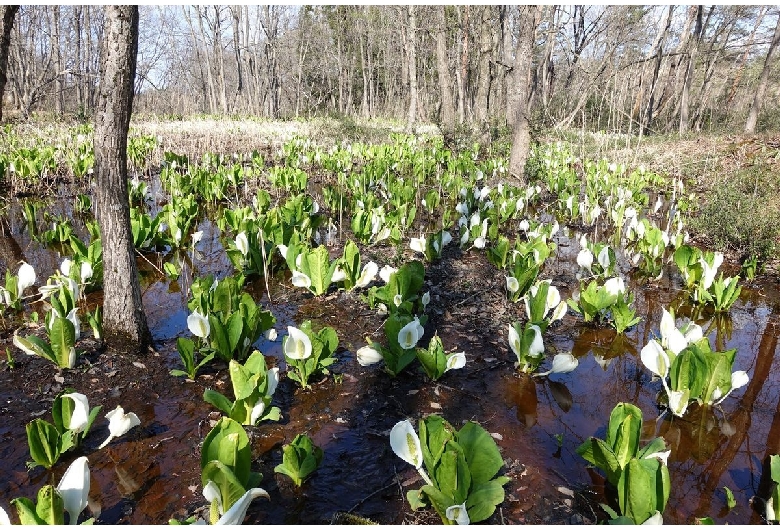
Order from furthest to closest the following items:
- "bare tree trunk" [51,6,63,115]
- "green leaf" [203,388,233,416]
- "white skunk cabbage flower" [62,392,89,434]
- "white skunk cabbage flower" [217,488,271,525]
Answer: "bare tree trunk" [51,6,63,115], "green leaf" [203,388,233,416], "white skunk cabbage flower" [62,392,89,434], "white skunk cabbage flower" [217,488,271,525]

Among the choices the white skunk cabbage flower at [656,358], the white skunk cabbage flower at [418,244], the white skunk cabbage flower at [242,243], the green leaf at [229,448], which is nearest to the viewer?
the green leaf at [229,448]

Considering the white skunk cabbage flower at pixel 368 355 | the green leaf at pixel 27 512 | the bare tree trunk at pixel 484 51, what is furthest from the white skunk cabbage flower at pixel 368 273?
the bare tree trunk at pixel 484 51

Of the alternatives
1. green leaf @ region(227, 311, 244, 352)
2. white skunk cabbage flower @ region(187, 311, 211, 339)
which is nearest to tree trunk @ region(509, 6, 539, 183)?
green leaf @ region(227, 311, 244, 352)

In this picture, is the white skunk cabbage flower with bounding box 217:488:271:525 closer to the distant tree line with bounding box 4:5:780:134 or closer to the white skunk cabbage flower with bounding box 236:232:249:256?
the white skunk cabbage flower with bounding box 236:232:249:256

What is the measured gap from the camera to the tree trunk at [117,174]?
8.26 ft

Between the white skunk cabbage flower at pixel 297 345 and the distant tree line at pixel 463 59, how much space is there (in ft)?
30.1

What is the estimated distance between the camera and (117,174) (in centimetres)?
269

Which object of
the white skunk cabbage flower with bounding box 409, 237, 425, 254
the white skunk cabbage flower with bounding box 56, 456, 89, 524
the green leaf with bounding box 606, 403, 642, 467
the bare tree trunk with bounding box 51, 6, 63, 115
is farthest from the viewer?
the bare tree trunk with bounding box 51, 6, 63, 115

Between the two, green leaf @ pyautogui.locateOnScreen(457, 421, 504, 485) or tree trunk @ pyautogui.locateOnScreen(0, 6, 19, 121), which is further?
tree trunk @ pyautogui.locateOnScreen(0, 6, 19, 121)

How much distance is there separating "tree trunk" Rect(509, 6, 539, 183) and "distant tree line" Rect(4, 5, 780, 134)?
2.93 m

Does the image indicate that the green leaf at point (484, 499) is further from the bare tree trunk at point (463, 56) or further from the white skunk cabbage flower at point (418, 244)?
the bare tree trunk at point (463, 56)

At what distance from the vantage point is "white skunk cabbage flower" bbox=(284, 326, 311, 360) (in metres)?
2.46

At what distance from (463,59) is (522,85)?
1307 centimetres

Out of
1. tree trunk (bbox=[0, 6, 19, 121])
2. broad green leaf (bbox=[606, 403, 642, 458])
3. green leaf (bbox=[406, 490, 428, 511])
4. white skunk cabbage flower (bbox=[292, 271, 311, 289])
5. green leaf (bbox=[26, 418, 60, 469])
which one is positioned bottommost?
green leaf (bbox=[406, 490, 428, 511])
